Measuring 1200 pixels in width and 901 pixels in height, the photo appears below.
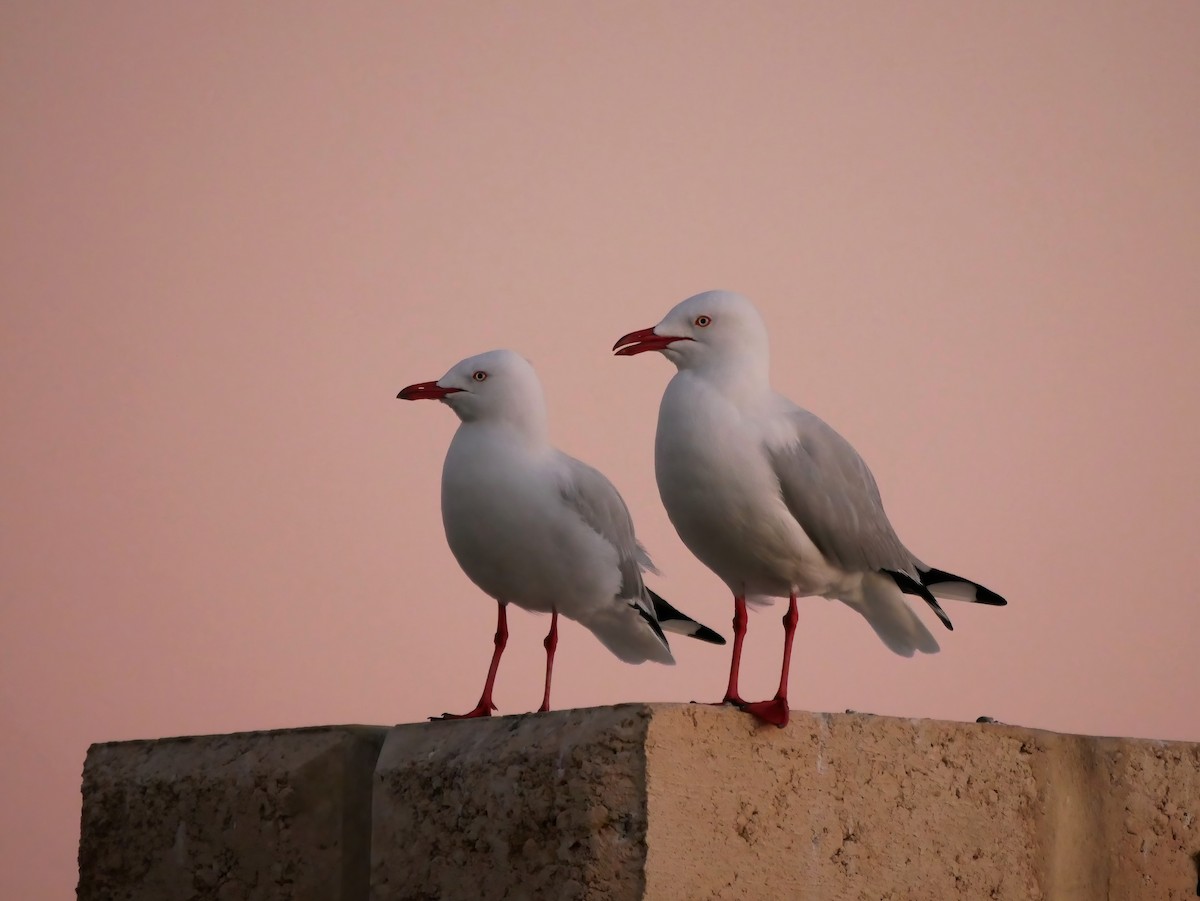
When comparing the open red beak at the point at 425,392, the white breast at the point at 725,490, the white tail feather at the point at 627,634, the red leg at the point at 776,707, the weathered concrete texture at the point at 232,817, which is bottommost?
the weathered concrete texture at the point at 232,817

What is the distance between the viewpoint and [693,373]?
5301mm

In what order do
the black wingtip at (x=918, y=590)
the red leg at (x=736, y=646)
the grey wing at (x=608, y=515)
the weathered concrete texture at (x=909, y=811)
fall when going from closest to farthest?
the weathered concrete texture at (x=909, y=811), the red leg at (x=736, y=646), the black wingtip at (x=918, y=590), the grey wing at (x=608, y=515)

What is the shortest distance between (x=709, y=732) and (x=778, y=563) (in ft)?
3.47

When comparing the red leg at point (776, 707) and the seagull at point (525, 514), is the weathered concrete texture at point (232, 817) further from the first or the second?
the red leg at point (776, 707)

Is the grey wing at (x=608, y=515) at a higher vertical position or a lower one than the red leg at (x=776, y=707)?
higher

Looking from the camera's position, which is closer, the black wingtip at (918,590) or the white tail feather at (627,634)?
the black wingtip at (918,590)

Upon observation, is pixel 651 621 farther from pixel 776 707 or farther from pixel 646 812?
pixel 646 812

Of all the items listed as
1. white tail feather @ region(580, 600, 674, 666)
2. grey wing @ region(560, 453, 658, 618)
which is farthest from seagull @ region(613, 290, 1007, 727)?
white tail feather @ region(580, 600, 674, 666)

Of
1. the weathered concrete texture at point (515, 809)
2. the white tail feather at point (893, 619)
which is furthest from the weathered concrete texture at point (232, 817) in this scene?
the white tail feather at point (893, 619)

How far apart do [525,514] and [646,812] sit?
210 centimetres

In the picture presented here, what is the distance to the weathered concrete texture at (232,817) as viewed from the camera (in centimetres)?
495

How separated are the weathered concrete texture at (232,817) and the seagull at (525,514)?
2.91 ft

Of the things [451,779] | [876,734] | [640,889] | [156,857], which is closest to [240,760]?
[156,857]

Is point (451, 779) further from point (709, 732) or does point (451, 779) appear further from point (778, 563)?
point (778, 563)
